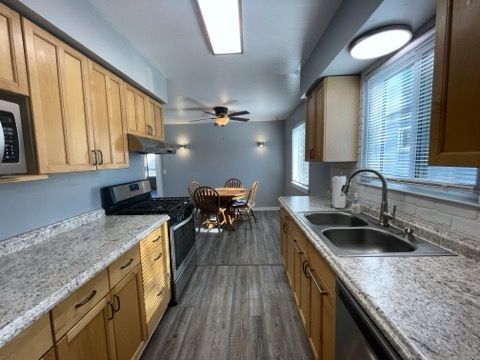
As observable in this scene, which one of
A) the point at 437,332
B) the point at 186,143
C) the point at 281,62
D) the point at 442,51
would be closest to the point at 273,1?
the point at 281,62

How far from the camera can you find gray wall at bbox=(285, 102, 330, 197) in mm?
2955

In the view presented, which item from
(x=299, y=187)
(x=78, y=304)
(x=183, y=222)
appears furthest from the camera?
(x=299, y=187)

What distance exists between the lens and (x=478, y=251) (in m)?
0.94

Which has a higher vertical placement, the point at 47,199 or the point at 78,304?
the point at 47,199

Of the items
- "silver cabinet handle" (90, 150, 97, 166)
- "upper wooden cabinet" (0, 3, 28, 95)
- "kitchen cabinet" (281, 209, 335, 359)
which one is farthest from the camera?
"silver cabinet handle" (90, 150, 97, 166)

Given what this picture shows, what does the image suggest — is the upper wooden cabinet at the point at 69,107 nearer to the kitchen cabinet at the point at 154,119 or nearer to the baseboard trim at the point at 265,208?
the kitchen cabinet at the point at 154,119

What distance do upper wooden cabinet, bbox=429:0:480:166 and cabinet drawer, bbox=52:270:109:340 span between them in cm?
155

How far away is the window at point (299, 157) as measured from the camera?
4.51 metres

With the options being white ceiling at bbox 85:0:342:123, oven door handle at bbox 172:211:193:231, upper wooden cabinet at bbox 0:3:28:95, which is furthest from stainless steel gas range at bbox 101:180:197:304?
white ceiling at bbox 85:0:342:123

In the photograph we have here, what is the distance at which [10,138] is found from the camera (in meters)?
0.96

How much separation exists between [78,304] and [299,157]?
4.54 m

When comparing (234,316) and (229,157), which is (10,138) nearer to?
(234,316)

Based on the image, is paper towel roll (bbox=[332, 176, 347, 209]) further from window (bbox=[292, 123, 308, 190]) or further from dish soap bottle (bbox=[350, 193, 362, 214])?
window (bbox=[292, 123, 308, 190])

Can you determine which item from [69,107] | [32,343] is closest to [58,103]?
[69,107]
